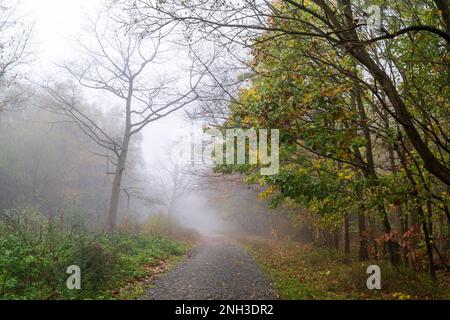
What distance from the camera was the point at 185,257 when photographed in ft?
52.5

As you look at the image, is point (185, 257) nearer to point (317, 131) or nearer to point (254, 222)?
point (317, 131)

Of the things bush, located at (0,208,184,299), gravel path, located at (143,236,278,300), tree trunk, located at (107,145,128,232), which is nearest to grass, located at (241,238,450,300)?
gravel path, located at (143,236,278,300)

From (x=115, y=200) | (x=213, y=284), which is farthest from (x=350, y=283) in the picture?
(x=115, y=200)

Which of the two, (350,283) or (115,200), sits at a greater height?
(115,200)

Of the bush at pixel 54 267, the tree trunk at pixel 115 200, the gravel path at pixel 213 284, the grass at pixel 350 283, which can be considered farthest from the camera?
the tree trunk at pixel 115 200

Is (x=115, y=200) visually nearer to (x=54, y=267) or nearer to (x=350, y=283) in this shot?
(x=54, y=267)

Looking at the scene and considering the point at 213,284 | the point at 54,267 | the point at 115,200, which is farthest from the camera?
the point at 115,200

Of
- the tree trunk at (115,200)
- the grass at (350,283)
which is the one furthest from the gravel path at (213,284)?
the tree trunk at (115,200)

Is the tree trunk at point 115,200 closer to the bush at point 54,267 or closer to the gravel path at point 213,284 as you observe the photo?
the gravel path at point 213,284

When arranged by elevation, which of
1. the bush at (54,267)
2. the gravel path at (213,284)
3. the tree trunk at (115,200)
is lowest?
the gravel path at (213,284)

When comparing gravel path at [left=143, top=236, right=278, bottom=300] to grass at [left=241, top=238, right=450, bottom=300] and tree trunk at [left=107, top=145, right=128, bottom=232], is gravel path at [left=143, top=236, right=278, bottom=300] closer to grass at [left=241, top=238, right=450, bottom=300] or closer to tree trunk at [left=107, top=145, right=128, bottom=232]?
grass at [left=241, top=238, right=450, bottom=300]

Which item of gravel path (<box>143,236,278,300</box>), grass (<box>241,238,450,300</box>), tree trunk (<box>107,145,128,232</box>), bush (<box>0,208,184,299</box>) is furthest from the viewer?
tree trunk (<box>107,145,128,232</box>)

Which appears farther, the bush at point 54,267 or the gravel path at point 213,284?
the gravel path at point 213,284

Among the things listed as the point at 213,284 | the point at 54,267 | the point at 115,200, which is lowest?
the point at 213,284
